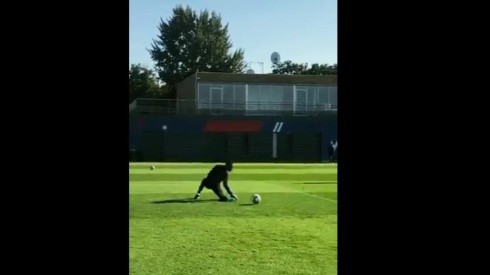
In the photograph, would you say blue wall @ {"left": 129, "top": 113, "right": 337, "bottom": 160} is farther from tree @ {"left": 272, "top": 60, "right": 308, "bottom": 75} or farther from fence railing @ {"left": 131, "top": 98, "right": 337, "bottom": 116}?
tree @ {"left": 272, "top": 60, "right": 308, "bottom": 75}

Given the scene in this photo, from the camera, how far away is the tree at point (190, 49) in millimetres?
51312

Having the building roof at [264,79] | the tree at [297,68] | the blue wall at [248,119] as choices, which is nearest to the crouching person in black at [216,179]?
the blue wall at [248,119]

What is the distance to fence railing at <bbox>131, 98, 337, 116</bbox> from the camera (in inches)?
1307

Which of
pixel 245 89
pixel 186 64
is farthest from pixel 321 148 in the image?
pixel 186 64

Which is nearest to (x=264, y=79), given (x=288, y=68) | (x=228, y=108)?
(x=228, y=108)

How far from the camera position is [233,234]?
7.72 metres

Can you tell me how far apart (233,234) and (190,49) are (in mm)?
46159

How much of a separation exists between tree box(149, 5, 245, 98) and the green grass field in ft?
125

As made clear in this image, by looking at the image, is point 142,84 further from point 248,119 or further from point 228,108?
point 248,119

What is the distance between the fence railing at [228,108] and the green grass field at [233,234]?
64.5 ft

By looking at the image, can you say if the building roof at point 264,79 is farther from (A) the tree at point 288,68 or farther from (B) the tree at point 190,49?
(A) the tree at point 288,68
